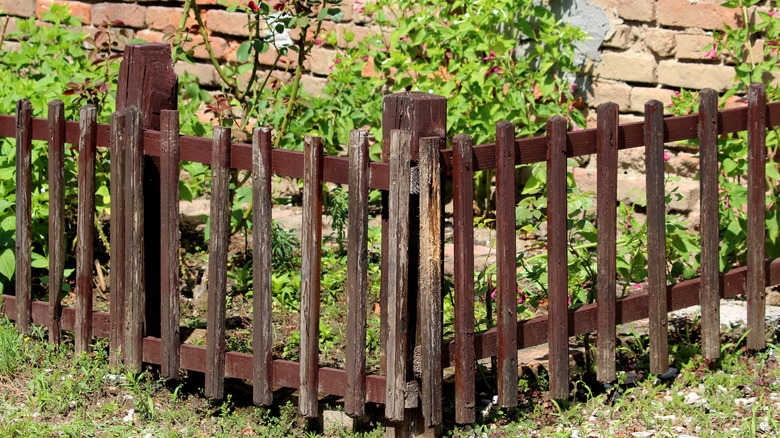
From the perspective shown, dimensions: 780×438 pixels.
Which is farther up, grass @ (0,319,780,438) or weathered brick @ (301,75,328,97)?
weathered brick @ (301,75,328,97)

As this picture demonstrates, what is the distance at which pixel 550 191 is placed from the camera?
3.47 meters

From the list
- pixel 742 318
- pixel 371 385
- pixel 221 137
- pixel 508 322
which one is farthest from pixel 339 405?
pixel 742 318

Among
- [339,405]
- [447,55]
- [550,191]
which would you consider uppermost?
[447,55]

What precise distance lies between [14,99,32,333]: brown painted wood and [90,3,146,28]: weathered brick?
3503 mm

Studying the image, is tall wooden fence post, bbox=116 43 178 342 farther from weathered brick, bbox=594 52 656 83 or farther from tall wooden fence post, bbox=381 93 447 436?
weathered brick, bbox=594 52 656 83

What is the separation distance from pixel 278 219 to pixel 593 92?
6.32 ft

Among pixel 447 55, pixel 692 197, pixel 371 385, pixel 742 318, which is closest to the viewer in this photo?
pixel 371 385

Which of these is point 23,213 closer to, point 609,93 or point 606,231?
point 606,231

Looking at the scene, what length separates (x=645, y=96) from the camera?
5770 mm

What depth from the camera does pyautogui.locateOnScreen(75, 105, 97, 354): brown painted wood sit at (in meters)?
3.84

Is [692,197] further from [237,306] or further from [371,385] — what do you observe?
[371,385]

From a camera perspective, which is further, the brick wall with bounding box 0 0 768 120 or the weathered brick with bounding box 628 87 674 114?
the weathered brick with bounding box 628 87 674 114

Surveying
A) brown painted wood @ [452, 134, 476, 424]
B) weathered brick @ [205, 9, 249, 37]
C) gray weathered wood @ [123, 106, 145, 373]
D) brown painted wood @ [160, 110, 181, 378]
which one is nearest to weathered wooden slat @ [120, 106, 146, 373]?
gray weathered wood @ [123, 106, 145, 373]

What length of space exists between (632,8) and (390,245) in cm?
301
